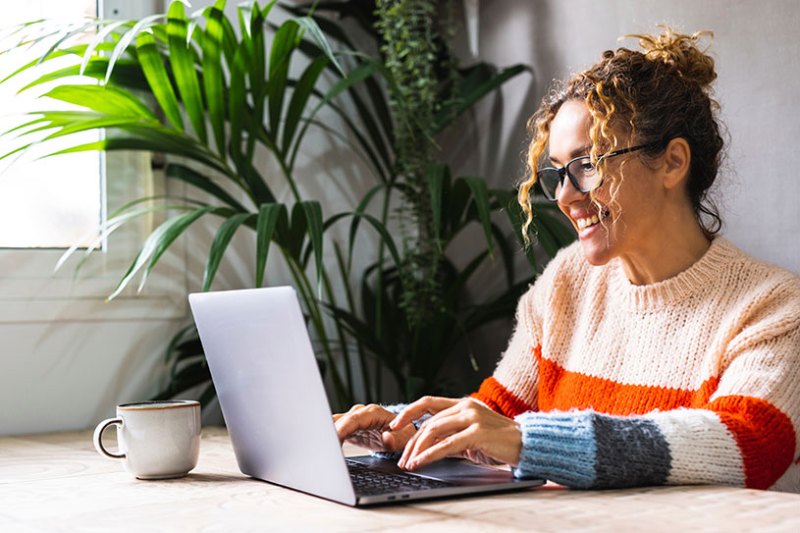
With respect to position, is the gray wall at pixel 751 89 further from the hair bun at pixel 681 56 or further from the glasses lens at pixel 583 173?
the glasses lens at pixel 583 173

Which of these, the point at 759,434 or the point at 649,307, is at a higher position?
the point at 649,307

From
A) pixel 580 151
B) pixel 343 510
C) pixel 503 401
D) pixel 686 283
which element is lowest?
pixel 503 401

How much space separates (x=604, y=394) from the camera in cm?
157

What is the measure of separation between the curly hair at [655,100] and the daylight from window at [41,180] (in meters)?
1.08

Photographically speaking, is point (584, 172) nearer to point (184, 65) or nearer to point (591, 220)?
point (591, 220)

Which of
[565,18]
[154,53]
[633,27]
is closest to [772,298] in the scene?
[633,27]

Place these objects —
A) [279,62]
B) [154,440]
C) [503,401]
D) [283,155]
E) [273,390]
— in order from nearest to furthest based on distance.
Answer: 1. [273,390]
2. [154,440]
3. [503,401]
4. [279,62]
5. [283,155]

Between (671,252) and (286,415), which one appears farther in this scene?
(671,252)

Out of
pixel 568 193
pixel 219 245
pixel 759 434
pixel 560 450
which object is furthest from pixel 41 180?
pixel 759 434

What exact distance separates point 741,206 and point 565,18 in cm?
66

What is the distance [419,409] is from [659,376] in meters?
0.43

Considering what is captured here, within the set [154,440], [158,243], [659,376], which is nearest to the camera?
[154,440]

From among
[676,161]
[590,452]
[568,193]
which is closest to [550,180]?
[568,193]

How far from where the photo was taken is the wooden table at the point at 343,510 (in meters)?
0.92
